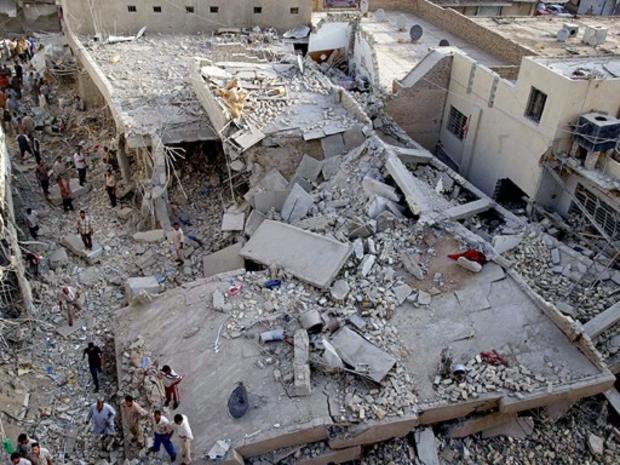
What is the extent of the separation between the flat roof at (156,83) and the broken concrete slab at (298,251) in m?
4.10

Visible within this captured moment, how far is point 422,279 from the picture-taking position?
10102mm

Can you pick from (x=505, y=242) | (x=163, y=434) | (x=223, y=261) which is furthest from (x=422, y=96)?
(x=163, y=434)

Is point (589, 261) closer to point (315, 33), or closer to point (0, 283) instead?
point (0, 283)

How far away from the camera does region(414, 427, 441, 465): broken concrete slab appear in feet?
27.4

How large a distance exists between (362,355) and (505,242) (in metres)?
3.89

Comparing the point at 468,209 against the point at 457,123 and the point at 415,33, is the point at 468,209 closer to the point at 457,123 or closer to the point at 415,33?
the point at 457,123

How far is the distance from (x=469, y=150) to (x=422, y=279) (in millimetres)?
5404

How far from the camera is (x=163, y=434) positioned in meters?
7.71

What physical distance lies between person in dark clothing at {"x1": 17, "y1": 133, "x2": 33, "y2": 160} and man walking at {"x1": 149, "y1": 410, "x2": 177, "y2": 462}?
10.8m

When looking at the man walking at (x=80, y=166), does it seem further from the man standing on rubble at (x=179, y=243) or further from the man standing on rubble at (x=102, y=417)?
the man standing on rubble at (x=102, y=417)

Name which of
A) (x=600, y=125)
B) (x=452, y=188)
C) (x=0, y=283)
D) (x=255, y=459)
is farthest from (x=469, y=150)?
(x=0, y=283)

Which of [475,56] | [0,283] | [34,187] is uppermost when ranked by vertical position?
[475,56]

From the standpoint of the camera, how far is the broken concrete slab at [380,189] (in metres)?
11.6

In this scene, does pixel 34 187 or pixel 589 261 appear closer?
pixel 589 261
